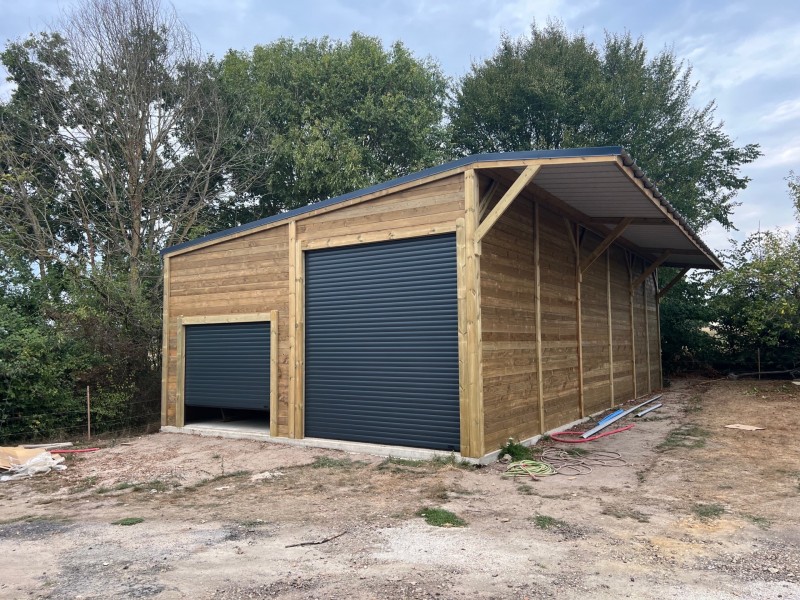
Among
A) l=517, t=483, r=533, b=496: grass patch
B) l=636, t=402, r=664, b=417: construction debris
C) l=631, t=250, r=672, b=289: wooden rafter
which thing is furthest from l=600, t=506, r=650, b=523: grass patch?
l=631, t=250, r=672, b=289: wooden rafter

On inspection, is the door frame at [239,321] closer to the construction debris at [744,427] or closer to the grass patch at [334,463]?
the grass patch at [334,463]

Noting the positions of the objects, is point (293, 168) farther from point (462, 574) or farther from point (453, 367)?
point (462, 574)

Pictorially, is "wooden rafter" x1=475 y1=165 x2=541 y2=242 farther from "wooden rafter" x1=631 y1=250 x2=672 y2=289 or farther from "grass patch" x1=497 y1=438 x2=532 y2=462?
"wooden rafter" x1=631 y1=250 x2=672 y2=289

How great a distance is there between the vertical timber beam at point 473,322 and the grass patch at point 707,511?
8.25ft

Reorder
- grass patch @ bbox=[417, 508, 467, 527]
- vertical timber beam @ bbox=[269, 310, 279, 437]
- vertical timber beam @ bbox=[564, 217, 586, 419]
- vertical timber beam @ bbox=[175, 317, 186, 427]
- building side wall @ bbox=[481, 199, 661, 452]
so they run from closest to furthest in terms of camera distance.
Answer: grass patch @ bbox=[417, 508, 467, 527] < building side wall @ bbox=[481, 199, 661, 452] < vertical timber beam @ bbox=[269, 310, 279, 437] < vertical timber beam @ bbox=[564, 217, 586, 419] < vertical timber beam @ bbox=[175, 317, 186, 427]

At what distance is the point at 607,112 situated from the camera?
2017cm

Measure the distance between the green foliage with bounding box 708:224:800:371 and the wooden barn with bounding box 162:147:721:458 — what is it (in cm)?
539

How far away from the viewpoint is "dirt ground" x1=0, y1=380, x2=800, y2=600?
11.8 feet

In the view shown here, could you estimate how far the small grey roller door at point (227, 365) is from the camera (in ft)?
31.8

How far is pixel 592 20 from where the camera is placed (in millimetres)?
22172

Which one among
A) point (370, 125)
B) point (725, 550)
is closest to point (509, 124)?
point (370, 125)

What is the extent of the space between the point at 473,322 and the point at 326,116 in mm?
14973

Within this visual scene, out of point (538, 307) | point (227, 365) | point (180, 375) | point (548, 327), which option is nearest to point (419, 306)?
point (538, 307)

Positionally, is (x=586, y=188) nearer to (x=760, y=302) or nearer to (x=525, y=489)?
(x=525, y=489)
